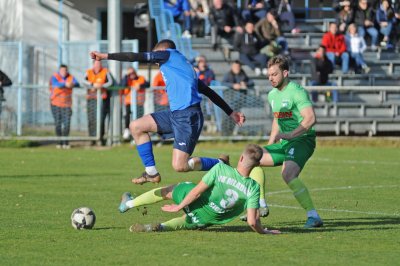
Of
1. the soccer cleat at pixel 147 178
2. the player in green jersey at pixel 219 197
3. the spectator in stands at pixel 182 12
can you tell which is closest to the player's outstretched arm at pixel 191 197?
the player in green jersey at pixel 219 197

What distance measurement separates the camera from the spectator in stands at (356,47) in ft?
103

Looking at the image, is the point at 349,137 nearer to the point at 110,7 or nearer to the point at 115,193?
the point at 110,7

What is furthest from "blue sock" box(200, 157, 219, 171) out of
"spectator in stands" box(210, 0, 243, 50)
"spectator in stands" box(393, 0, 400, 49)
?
"spectator in stands" box(393, 0, 400, 49)

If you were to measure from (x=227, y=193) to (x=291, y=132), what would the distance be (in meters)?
1.33

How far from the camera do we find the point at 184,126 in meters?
13.3

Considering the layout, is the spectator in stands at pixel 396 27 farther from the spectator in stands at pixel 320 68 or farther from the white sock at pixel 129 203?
the white sock at pixel 129 203

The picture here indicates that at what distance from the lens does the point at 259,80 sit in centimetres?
3006

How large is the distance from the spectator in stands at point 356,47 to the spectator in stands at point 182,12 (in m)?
4.57

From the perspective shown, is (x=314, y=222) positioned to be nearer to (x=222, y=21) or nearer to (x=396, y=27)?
(x=222, y=21)

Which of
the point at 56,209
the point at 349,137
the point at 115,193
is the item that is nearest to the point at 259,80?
the point at 349,137

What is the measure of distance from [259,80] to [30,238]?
19.5 metres

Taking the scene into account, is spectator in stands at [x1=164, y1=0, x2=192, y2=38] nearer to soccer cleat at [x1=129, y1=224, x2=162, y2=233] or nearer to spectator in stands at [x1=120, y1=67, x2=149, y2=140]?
spectator in stands at [x1=120, y1=67, x2=149, y2=140]

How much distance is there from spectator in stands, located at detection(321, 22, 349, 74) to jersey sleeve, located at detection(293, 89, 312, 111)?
719 inches

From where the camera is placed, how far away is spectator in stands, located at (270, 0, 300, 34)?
3212 centimetres
